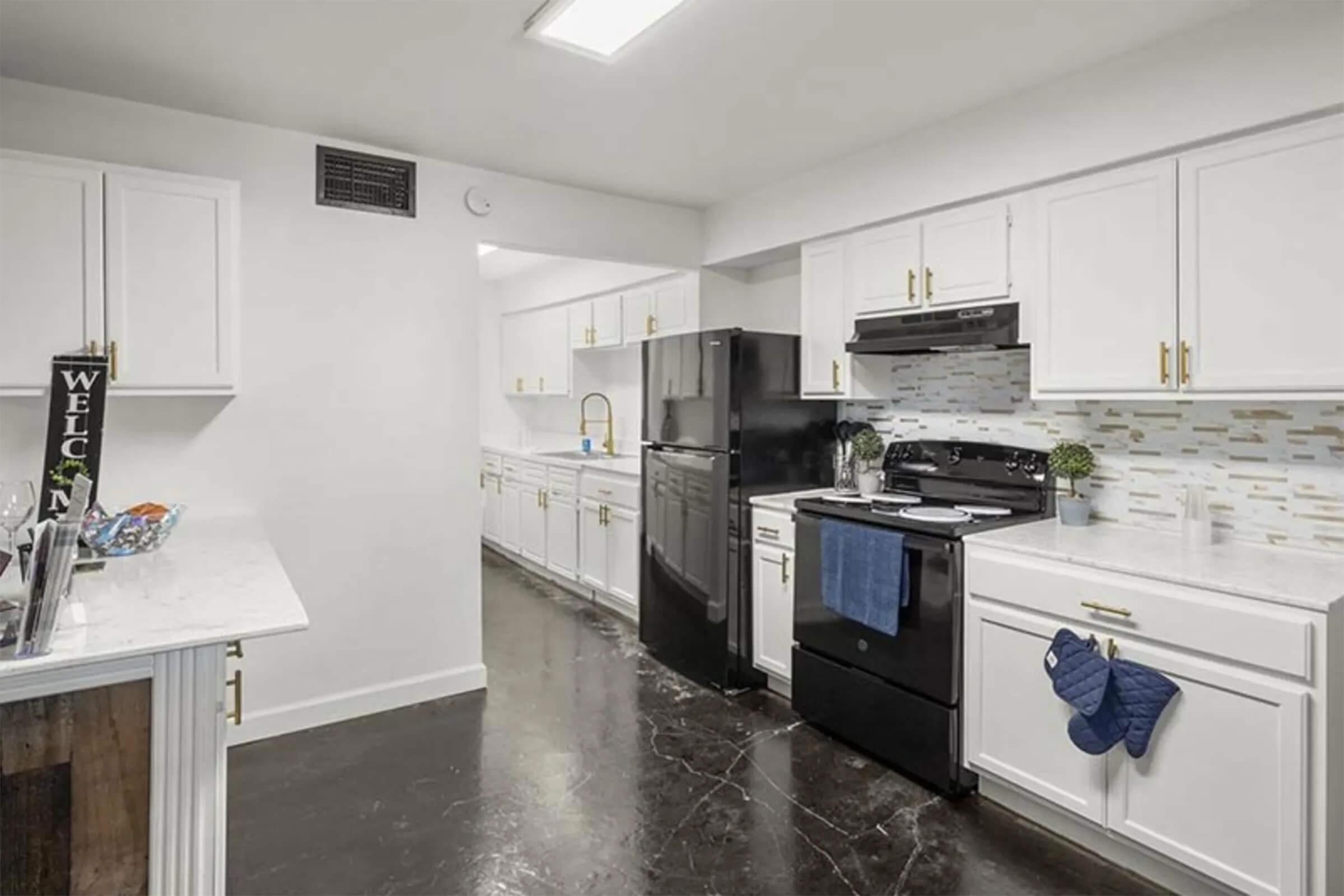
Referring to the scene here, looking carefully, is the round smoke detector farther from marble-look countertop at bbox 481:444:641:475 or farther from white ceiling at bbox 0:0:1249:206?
marble-look countertop at bbox 481:444:641:475

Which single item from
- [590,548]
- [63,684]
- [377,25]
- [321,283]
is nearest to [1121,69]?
[377,25]

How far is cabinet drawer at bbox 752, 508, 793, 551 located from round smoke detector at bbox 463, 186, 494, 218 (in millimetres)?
1890

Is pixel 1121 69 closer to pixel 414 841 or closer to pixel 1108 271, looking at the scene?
pixel 1108 271

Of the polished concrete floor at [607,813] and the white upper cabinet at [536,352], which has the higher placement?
the white upper cabinet at [536,352]

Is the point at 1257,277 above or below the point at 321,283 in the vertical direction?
below

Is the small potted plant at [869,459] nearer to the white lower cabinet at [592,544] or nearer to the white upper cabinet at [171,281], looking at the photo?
the white lower cabinet at [592,544]

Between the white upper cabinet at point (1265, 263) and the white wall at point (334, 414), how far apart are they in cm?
263

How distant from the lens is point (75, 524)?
1.37 m

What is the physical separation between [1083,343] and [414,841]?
2723 mm

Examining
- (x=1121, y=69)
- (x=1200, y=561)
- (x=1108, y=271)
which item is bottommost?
(x=1200, y=561)

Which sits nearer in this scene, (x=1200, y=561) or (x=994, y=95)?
(x=1200, y=561)

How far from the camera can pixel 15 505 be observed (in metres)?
1.78

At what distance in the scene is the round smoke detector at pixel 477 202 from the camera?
3.43m

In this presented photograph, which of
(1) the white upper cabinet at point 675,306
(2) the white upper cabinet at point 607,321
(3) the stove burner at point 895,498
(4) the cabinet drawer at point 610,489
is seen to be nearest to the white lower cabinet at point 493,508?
(4) the cabinet drawer at point 610,489
